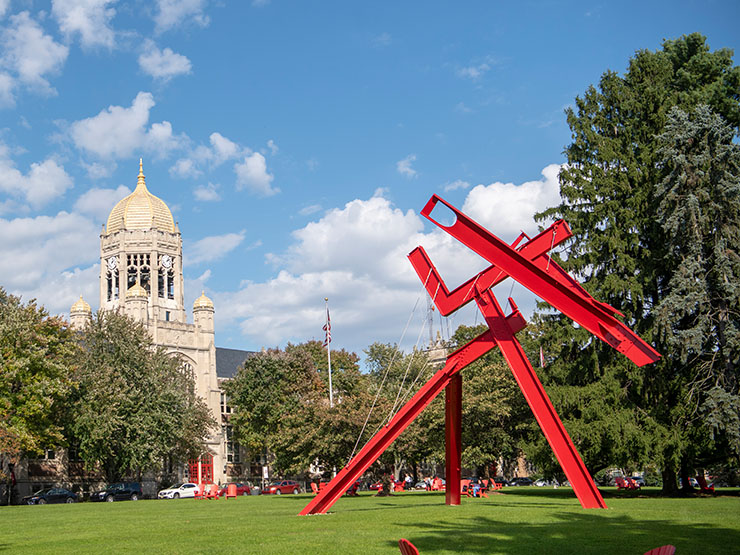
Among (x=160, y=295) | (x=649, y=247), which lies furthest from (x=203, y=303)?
(x=649, y=247)

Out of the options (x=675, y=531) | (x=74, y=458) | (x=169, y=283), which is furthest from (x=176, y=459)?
(x=675, y=531)

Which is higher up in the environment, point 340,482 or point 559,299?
point 559,299

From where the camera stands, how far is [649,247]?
3466 centimetres

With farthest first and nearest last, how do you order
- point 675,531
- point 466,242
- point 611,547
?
point 466,242, point 675,531, point 611,547

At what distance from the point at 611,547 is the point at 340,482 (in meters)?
10.4

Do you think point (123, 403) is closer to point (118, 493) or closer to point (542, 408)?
point (118, 493)

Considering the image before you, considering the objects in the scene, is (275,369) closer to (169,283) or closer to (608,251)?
(169,283)

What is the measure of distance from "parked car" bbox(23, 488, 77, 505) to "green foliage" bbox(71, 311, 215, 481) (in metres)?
2.56

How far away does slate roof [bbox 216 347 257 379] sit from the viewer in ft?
335

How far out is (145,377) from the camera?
181 ft

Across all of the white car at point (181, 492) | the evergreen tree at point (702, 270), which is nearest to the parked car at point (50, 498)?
the white car at point (181, 492)

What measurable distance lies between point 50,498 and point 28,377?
11.3 m

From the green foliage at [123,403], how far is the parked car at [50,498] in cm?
256

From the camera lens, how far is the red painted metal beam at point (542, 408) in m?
19.6
